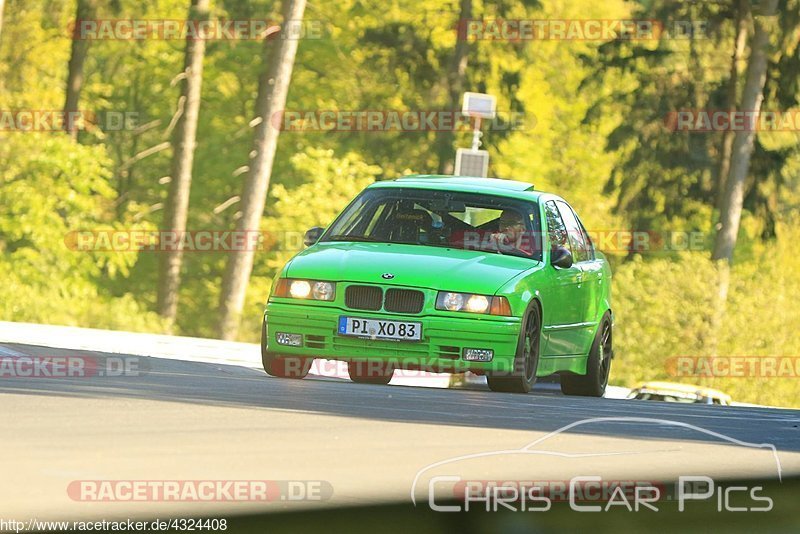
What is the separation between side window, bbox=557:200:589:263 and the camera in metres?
16.6

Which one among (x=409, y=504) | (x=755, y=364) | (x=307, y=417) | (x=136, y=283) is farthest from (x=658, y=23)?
(x=409, y=504)

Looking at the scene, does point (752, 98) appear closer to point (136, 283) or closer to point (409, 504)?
point (136, 283)

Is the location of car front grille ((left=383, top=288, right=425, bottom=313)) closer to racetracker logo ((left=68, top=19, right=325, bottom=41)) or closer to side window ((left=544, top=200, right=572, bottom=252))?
side window ((left=544, top=200, right=572, bottom=252))

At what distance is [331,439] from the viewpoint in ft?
31.7

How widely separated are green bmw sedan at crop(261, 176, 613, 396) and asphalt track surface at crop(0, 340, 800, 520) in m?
0.36

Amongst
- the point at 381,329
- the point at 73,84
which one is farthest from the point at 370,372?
the point at 73,84

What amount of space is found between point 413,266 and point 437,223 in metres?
1.11

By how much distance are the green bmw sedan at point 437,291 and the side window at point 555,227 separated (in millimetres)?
19

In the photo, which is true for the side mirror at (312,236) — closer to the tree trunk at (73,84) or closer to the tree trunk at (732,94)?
the tree trunk at (732,94)

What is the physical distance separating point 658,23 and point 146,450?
39.9 m

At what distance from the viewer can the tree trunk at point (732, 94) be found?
1780 inches

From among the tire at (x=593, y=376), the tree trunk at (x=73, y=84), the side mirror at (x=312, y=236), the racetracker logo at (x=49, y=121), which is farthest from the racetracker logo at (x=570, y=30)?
the side mirror at (x=312, y=236)

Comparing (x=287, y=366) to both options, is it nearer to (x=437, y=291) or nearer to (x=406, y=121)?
(x=437, y=291)

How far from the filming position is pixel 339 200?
5097 centimetres
